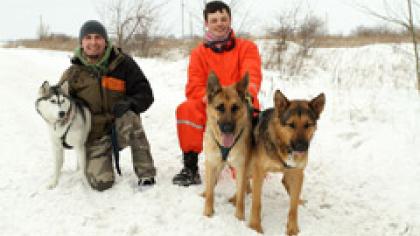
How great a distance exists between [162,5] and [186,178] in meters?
10.6

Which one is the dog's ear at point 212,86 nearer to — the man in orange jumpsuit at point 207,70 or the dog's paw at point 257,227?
the man in orange jumpsuit at point 207,70

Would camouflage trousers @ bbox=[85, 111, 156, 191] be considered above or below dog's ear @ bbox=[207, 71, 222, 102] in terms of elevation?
below

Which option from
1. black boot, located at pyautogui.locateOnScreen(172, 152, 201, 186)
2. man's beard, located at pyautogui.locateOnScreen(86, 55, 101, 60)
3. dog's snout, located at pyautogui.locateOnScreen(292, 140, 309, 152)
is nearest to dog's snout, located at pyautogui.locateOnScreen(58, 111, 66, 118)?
man's beard, located at pyautogui.locateOnScreen(86, 55, 101, 60)

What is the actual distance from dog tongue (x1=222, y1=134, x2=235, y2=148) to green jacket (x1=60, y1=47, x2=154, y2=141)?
3.99 feet

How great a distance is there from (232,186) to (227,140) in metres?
1.07

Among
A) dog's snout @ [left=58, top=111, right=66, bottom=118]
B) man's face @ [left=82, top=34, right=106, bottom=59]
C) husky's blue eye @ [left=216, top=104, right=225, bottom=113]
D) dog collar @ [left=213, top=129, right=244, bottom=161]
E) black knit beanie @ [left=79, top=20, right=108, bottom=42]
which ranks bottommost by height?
dog collar @ [left=213, top=129, right=244, bottom=161]

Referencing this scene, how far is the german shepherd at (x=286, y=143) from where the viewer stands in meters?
2.79

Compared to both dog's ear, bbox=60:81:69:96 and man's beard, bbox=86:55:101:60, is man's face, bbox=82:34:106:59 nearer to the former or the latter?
man's beard, bbox=86:55:101:60

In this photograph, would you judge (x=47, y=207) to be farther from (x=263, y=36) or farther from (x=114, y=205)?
(x=263, y=36)

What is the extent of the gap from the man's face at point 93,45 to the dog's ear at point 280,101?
78.3 inches

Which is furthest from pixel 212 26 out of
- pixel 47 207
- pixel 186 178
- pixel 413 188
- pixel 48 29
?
pixel 48 29

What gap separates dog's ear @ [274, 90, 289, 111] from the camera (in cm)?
291

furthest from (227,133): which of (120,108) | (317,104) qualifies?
(120,108)

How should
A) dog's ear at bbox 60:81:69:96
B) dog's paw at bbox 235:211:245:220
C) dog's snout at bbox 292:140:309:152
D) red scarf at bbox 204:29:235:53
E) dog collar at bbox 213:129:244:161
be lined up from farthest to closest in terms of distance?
red scarf at bbox 204:29:235:53 → dog's ear at bbox 60:81:69:96 → dog's paw at bbox 235:211:245:220 → dog collar at bbox 213:129:244:161 → dog's snout at bbox 292:140:309:152
